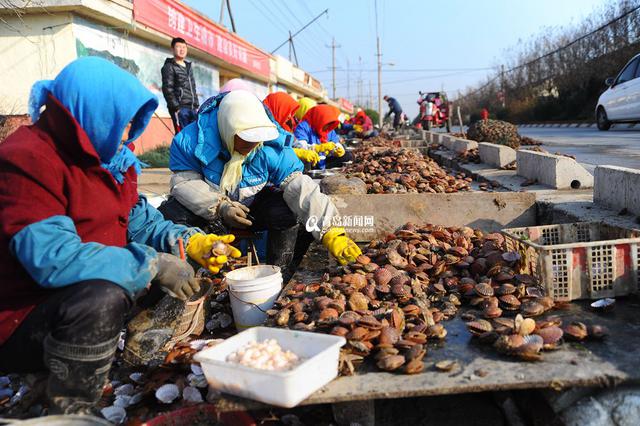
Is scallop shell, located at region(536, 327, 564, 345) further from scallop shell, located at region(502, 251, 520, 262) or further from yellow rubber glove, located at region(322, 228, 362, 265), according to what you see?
yellow rubber glove, located at region(322, 228, 362, 265)

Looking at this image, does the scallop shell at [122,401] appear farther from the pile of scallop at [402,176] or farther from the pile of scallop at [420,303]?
the pile of scallop at [402,176]

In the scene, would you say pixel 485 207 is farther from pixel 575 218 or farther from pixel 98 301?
pixel 98 301

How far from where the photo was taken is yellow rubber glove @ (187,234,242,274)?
2.45m

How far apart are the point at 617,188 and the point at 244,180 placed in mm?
2498

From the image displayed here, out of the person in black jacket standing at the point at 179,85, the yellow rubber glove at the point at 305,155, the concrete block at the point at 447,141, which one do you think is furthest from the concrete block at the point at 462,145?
the person in black jacket standing at the point at 179,85

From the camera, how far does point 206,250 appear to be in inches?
98.5

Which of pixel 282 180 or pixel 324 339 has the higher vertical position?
pixel 282 180

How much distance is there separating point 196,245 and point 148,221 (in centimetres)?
31

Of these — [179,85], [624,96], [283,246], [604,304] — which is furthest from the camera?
[624,96]

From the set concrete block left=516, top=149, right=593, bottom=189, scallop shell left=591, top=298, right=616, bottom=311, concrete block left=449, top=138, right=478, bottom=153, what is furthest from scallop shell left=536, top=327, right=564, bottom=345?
concrete block left=449, top=138, right=478, bottom=153

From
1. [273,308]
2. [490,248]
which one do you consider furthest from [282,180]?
[490,248]

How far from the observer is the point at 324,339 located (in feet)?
6.08

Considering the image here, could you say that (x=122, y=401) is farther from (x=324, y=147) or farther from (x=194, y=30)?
(x=194, y=30)

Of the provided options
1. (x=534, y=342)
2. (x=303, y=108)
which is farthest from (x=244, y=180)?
(x=303, y=108)
